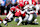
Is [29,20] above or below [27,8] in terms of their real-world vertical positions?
below

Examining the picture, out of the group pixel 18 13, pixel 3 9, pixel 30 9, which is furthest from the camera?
pixel 3 9

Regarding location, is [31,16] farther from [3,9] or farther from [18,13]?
[3,9]

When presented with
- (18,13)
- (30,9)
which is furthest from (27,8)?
(18,13)

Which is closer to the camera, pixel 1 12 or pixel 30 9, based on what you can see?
pixel 30 9

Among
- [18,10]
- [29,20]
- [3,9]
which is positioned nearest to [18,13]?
[18,10]

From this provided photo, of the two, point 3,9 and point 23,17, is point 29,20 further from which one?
point 3,9

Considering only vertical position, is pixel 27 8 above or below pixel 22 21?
above

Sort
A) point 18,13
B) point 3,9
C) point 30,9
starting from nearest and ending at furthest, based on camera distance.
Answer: point 18,13
point 30,9
point 3,9

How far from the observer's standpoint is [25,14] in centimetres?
672

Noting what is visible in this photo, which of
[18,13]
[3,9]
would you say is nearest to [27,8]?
[18,13]

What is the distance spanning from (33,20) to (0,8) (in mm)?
8554

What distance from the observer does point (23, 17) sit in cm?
666

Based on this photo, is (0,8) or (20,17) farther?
(0,8)

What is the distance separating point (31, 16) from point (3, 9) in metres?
7.88
